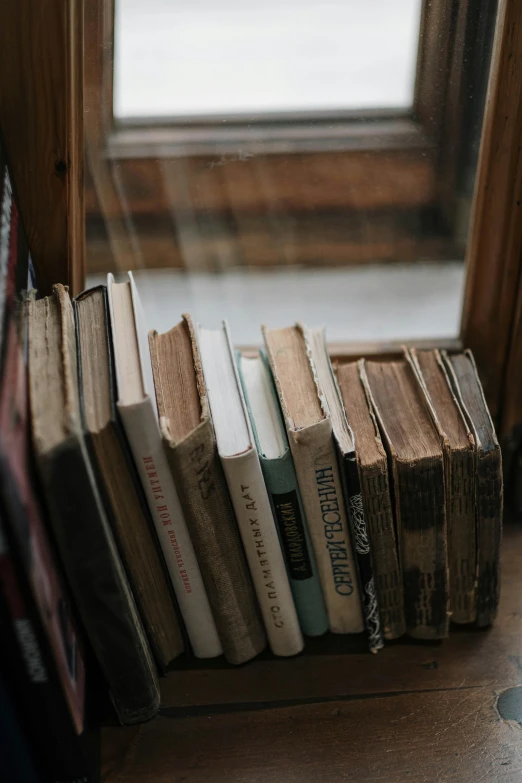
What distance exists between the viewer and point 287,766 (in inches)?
30.2

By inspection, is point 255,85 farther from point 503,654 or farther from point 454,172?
point 503,654

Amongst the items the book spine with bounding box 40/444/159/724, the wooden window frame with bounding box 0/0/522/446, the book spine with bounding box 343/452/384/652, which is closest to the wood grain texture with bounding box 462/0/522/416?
the wooden window frame with bounding box 0/0/522/446

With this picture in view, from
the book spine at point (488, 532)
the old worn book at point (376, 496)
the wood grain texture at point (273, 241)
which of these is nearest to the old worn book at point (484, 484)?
the book spine at point (488, 532)

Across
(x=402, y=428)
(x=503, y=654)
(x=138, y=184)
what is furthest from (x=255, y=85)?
(x=503, y=654)

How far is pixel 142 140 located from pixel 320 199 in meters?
0.25

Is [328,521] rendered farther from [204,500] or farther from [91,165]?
[91,165]

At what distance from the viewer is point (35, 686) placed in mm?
650

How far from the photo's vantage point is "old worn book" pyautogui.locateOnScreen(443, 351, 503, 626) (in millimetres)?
805

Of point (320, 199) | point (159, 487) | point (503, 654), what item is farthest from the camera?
point (320, 199)

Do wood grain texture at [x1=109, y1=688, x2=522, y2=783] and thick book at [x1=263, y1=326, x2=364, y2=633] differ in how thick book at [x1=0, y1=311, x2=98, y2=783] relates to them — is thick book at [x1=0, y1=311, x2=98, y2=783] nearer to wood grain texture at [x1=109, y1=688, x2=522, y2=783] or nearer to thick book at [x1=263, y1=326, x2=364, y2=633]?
wood grain texture at [x1=109, y1=688, x2=522, y2=783]

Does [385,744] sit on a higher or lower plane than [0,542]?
lower

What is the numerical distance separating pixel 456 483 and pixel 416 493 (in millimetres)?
50

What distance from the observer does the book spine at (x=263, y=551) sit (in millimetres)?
744

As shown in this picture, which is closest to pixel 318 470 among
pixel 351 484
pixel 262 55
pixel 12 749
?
pixel 351 484
